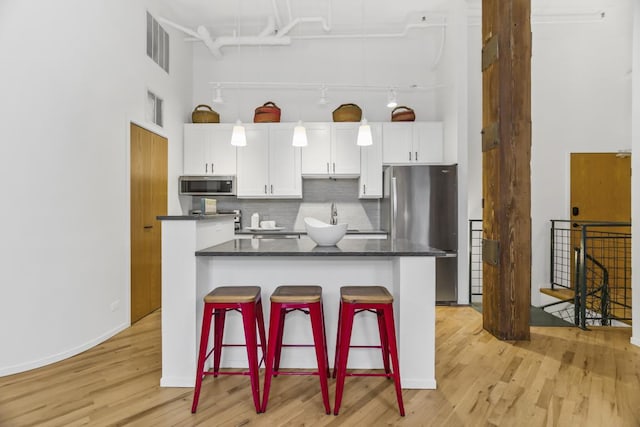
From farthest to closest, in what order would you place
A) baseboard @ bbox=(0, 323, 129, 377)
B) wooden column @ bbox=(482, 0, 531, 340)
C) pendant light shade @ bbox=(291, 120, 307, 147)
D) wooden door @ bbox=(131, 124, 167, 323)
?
wooden door @ bbox=(131, 124, 167, 323), wooden column @ bbox=(482, 0, 531, 340), pendant light shade @ bbox=(291, 120, 307, 147), baseboard @ bbox=(0, 323, 129, 377)

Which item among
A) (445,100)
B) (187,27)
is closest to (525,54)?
(445,100)

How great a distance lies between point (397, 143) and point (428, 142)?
1.32 ft

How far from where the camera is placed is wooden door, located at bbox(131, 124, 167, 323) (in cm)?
377

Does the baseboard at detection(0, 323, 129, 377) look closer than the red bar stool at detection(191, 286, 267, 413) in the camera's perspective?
No

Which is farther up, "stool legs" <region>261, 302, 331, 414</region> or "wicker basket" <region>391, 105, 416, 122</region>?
"wicker basket" <region>391, 105, 416, 122</region>

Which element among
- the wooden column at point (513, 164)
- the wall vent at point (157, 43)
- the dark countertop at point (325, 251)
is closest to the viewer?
the dark countertop at point (325, 251)

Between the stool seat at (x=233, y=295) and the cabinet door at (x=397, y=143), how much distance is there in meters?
3.15

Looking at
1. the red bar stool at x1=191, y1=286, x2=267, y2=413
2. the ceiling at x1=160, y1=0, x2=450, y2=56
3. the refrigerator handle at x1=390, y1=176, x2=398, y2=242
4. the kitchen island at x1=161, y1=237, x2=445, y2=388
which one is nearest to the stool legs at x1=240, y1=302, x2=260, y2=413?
the red bar stool at x1=191, y1=286, x2=267, y2=413

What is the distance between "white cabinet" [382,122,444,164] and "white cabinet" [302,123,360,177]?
0.41 meters

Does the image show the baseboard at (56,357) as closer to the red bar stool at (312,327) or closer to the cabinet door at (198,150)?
the red bar stool at (312,327)

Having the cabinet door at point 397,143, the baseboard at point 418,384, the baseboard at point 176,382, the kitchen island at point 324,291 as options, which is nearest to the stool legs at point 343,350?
the kitchen island at point 324,291

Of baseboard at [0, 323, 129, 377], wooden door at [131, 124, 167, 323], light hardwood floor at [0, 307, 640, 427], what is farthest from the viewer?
wooden door at [131, 124, 167, 323]

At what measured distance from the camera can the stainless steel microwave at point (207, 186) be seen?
487 cm

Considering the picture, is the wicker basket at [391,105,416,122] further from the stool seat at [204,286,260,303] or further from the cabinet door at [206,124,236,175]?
the stool seat at [204,286,260,303]
